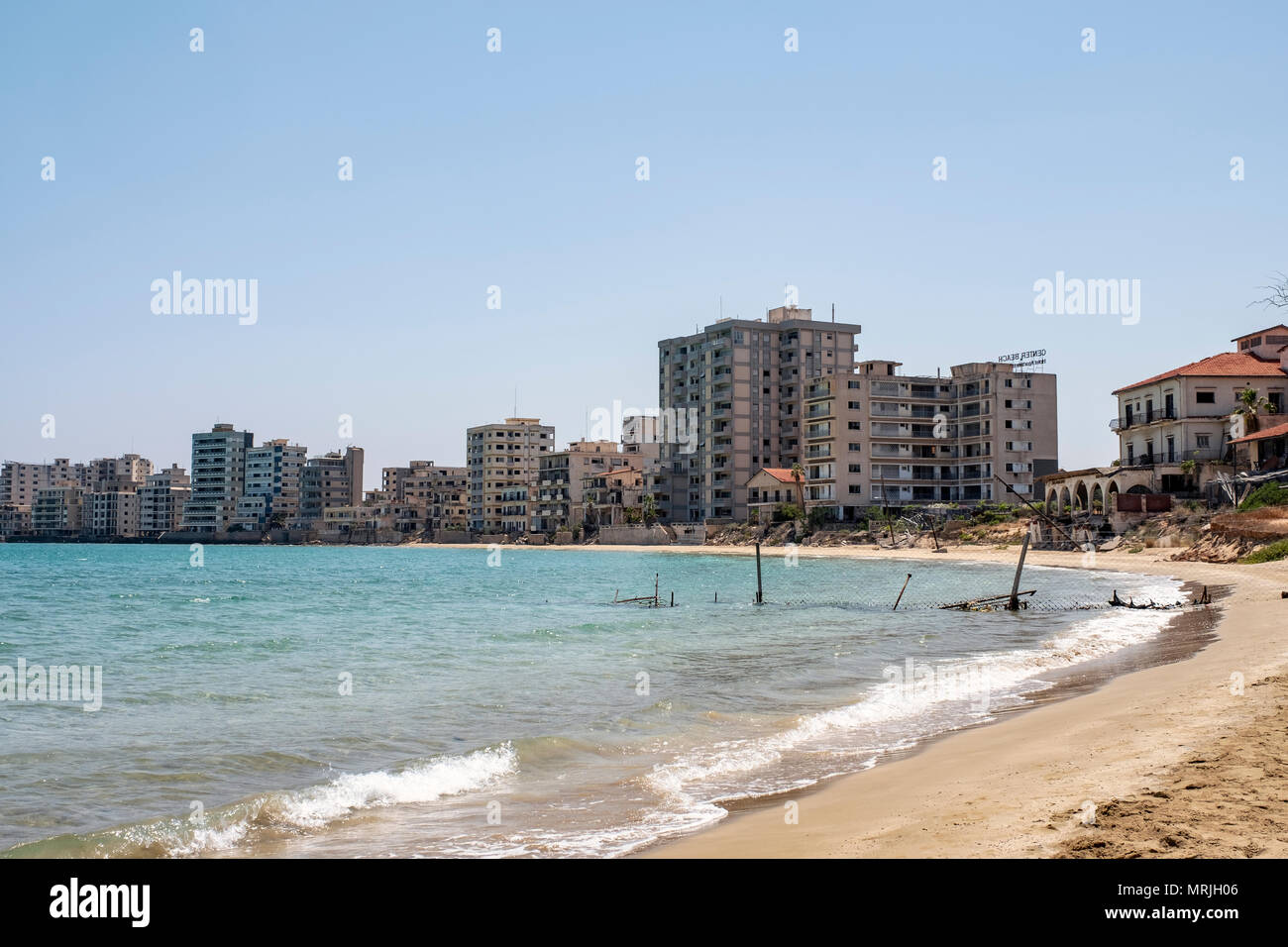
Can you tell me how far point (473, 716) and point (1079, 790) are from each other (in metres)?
11.6

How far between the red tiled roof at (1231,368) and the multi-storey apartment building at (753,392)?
61831 mm

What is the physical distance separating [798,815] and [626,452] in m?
164

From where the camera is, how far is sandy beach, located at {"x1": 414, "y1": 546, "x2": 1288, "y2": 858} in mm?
7074

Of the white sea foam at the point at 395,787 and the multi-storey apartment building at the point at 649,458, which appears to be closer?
the white sea foam at the point at 395,787

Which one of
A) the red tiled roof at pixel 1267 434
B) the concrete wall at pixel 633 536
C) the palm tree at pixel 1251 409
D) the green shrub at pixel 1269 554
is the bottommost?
the concrete wall at pixel 633 536

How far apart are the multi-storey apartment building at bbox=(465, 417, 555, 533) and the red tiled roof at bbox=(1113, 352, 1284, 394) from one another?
12283cm

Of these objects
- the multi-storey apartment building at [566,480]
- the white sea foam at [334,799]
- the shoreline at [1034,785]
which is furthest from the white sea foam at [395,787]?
the multi-storey apartment building at [566,480]

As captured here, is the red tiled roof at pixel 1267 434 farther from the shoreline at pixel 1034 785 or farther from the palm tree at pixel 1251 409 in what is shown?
the shoreline at pixel 1034 785

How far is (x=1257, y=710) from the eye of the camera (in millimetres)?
12008

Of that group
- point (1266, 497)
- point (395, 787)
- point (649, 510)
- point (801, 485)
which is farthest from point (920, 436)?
point (395, 787)

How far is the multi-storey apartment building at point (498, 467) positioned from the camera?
604 ft

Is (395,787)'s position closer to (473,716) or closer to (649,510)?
(473,716)
